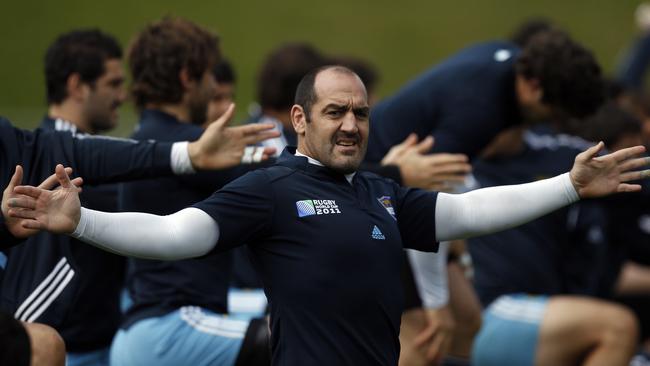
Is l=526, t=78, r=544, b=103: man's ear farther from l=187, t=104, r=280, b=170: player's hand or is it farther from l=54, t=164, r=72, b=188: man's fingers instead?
l=54, t=164, r=72, b=188: man's fingers

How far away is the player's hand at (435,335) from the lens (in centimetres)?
567

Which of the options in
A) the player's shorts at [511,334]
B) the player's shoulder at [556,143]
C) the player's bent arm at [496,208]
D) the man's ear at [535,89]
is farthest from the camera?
the player's shoulder at [556,143]

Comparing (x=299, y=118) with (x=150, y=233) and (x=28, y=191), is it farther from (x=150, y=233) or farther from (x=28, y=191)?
(x=28, y=191)

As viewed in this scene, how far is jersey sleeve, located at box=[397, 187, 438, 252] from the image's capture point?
13.7 feet

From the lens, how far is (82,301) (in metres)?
4.97

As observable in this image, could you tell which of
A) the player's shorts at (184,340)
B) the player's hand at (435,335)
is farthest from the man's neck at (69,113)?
the player's hand at (435,335)

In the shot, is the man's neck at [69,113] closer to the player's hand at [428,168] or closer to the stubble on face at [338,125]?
the player's hand at [428,168]

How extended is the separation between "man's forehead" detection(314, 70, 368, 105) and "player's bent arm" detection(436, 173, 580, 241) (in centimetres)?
54

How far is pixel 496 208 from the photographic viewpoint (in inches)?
165

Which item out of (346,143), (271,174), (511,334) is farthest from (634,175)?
(511,334)

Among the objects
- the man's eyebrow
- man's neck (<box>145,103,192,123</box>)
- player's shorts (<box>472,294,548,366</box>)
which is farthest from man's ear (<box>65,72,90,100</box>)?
player's shorts (<box>472,294,548,366</box>)

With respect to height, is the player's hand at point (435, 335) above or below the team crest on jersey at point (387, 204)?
Result: below

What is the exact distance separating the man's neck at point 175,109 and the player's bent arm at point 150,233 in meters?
1.58

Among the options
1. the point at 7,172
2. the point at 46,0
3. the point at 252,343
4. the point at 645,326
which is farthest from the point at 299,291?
the point at 46,0
